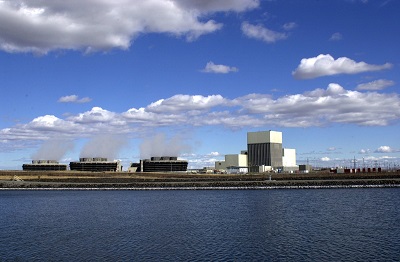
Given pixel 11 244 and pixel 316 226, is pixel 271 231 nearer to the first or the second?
pixel 316 226

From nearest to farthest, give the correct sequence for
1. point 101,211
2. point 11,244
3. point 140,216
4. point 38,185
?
1. point 11,244
2. point 140,216
3. point 101,211
4. point 38,185

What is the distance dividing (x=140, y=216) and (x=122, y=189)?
8910cm

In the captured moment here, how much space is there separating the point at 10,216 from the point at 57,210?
1083 cm

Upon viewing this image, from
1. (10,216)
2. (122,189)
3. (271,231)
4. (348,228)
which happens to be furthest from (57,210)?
(122,189)

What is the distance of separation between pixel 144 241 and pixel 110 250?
5.97 m

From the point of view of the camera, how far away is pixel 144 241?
168 feet

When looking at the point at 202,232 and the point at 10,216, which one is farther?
the point at 10,216

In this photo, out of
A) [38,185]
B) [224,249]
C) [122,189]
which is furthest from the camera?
[38,185]

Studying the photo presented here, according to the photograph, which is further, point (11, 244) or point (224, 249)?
point (11, 244)

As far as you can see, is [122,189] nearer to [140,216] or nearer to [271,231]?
[140,216]

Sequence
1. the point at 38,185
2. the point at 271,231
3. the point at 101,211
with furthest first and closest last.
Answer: the point at 38,185, the point at 101,211, the point at 271,231

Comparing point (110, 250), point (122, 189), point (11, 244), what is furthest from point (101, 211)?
point (122, 189)

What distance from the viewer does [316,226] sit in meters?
59.8

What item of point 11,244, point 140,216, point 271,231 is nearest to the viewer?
point 11,244
